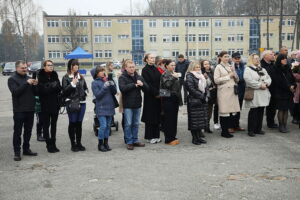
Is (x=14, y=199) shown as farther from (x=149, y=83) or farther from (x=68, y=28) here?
(x=68, y=28)

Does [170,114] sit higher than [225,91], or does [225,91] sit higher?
[225,91]

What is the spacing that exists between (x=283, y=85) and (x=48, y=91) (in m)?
5.72

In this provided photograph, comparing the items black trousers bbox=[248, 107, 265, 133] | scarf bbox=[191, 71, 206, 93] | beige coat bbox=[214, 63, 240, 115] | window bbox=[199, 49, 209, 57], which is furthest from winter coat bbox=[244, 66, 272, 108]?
window bbox=[199, 49, 209, 57]

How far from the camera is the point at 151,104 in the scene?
26.0 ft

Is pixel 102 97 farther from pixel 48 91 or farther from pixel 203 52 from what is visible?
pixel 203 52

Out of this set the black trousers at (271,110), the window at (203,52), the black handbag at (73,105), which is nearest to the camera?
the black handbag at (73,105)

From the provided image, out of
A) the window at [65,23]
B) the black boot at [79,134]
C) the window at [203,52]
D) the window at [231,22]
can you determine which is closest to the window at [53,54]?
the window at [65,23]

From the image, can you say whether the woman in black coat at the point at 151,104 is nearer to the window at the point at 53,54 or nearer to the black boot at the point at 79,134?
the black boot at the point at 79,134

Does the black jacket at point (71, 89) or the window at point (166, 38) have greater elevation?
the window at point (166, 38)

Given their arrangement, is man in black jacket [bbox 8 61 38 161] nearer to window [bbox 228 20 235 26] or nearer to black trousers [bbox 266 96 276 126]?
black trousers [bbox 266 96 276 126]

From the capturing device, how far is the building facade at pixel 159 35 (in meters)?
71.6

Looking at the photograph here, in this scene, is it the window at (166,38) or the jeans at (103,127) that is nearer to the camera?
the jeans at (103,127)

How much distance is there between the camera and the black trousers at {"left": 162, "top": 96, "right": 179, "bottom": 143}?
7723 millimetres

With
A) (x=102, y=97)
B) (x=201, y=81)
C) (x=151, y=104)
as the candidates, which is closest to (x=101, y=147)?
(x=102, y=97)
